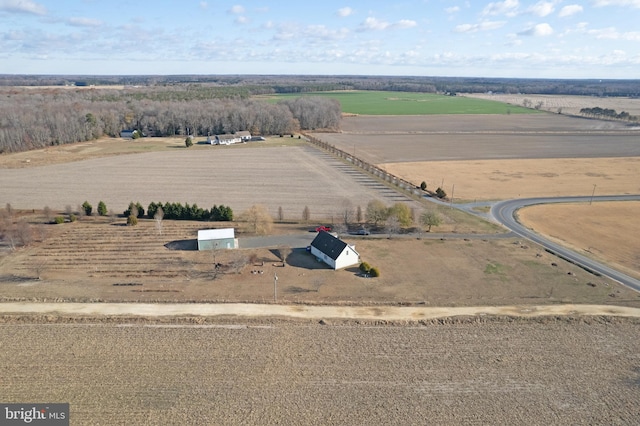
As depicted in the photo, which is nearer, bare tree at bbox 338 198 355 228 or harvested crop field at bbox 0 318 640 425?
harvested crop field at bbox 0 318 640 425

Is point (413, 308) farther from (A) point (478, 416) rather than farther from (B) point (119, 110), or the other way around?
(B) point (119, 110)

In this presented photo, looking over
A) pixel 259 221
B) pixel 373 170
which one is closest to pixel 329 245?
pixel 259 221

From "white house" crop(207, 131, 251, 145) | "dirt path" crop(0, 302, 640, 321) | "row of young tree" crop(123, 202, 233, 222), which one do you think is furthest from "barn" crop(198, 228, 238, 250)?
"white house" crop(207, 131, 251, 145)

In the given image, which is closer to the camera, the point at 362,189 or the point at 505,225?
the point at 505,225

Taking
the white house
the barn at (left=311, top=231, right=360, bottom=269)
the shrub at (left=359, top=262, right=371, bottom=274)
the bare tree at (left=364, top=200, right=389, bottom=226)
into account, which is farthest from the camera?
the white house

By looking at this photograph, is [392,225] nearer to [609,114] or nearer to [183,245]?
[183,245]

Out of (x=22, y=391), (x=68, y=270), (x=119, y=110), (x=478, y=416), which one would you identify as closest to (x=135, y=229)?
(x=68, y=270)

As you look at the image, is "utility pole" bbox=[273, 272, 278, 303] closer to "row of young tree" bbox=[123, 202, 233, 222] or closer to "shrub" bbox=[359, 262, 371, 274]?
"shrub" bbox=[359, 262, 371, 274]
